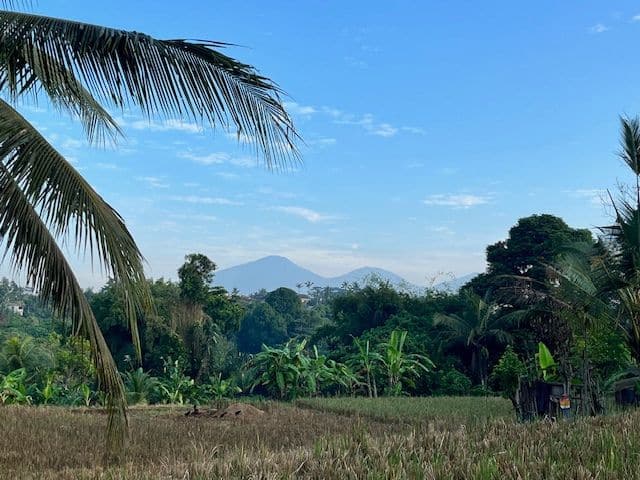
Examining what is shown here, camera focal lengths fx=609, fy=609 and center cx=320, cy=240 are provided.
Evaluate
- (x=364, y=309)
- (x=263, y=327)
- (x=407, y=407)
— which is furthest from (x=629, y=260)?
(x=263, y=327)

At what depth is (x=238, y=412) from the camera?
1304 centimetres

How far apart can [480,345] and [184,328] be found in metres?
12.0

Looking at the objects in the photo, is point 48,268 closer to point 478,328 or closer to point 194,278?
point 478,328

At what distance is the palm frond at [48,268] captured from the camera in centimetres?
421

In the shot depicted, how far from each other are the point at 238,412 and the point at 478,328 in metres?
10.8

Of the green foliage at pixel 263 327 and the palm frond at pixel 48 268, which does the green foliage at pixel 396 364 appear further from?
the green foliage at pixel 263 327

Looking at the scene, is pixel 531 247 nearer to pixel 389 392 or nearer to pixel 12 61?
pixel 389 392

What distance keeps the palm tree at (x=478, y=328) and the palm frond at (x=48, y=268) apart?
17.4 metres

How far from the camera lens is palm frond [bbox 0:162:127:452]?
13.8ft

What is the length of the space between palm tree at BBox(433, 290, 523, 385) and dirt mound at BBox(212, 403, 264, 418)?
9.50 meters

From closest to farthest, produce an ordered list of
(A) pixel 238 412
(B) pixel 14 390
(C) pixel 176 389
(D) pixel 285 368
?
(A) pixel 238 412, (B) pixel 14 390, (D) pixel 285 368, (C) pixel 176 389

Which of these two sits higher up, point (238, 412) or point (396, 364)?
point (396, 364)

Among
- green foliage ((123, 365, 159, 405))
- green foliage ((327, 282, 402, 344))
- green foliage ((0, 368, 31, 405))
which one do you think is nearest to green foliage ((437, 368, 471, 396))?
green foliage ((327, 282, 402, 344))

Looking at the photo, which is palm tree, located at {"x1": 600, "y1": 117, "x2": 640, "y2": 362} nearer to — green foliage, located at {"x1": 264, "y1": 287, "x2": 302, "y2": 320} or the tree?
the tree
